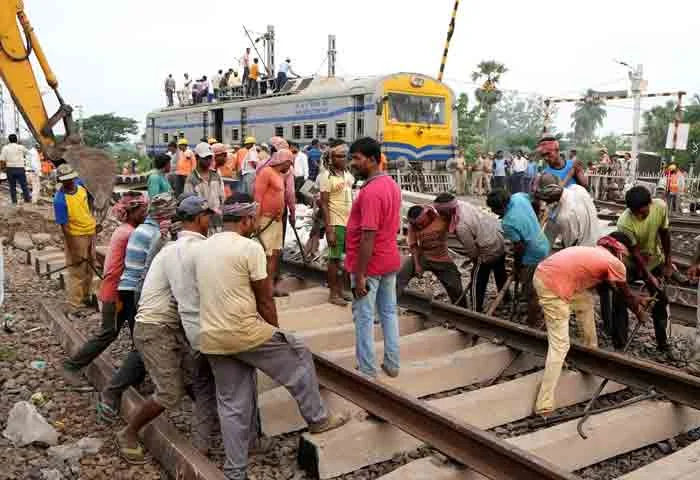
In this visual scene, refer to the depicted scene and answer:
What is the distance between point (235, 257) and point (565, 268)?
259cm

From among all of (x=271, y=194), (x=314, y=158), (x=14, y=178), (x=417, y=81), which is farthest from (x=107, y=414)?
(x=417, y=81)

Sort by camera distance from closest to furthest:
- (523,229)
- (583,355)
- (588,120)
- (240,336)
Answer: (240,336)
(583,355)
(523,229)
(588,120)

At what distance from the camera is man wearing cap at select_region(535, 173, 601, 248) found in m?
6.39

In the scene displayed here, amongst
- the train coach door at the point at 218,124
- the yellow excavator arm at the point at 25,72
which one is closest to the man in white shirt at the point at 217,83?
the train coach door at the point at 218,124

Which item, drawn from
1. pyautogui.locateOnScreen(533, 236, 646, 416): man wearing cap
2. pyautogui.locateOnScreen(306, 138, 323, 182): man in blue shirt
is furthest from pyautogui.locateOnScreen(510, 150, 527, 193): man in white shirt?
pyautogui.locateOnScreen(533, 236, 646, 416): man wearing cap

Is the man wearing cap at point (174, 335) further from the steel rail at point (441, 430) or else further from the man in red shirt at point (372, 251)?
the man in red shirt at point (372, 251)

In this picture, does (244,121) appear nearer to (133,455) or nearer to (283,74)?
(283,74)

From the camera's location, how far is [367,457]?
13.3 feet

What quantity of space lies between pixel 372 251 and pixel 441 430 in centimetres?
140

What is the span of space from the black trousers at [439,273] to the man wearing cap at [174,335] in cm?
316

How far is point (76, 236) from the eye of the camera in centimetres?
772

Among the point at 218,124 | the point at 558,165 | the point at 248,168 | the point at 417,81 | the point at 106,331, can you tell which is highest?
the point at 417,81

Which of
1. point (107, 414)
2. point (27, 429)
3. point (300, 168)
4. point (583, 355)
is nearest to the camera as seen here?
point (27, 429)

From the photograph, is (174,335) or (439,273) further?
(439,273)
